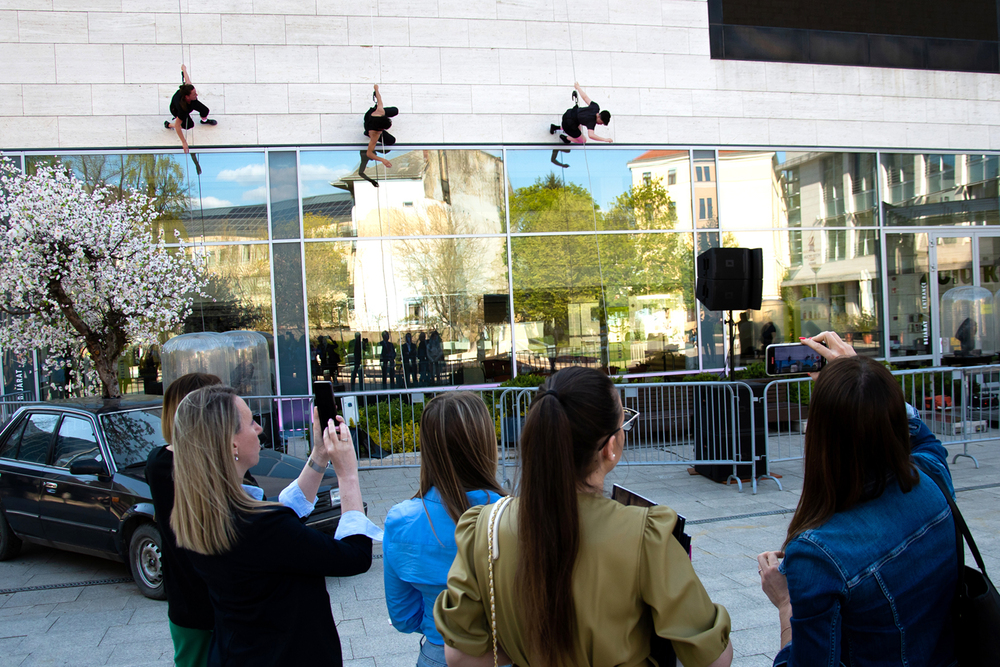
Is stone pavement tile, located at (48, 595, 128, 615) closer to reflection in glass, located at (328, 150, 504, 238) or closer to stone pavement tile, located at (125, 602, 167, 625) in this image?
stone pavement tile, located at (125, 602, 167, 625)

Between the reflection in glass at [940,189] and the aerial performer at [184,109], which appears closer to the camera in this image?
the aerial performer at [184,109]

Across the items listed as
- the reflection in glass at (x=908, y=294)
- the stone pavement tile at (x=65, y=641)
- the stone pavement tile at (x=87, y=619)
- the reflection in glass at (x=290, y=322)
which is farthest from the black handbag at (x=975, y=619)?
the reflection in glass at (x=908, y=294)

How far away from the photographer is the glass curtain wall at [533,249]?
37.9ft

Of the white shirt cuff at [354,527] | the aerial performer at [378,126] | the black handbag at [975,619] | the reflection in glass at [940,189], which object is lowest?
the black handbag at [975,619]

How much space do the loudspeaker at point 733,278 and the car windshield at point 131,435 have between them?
6.12 metres

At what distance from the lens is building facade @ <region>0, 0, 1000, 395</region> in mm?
11180

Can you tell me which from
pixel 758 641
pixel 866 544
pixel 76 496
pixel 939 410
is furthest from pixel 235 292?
pixel 866 544

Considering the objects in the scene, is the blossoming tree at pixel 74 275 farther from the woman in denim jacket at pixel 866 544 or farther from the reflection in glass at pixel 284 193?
the woman in denim jacket at pixel 866 544

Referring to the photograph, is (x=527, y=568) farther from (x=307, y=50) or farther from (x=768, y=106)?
(x=768, y=106)

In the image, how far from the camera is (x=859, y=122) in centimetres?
1348

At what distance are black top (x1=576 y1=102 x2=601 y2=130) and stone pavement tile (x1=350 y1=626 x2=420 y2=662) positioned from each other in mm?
9130

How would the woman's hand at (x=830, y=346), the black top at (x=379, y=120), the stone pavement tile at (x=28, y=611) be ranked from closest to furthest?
the woman's hand at (x=830, y=346) < the stone pavement tile at (x=28, y=611) < the black top at (x=379, y=120)

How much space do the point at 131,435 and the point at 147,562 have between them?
45.5 inches

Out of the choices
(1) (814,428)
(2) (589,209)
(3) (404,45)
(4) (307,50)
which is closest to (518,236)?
(2) (589,209)
